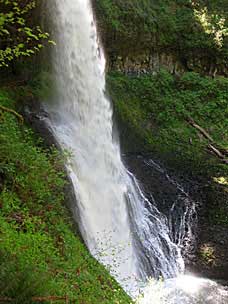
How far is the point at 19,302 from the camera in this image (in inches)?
131

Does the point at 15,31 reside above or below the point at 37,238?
above

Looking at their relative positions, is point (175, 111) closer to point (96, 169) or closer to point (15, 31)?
point (96, 169)

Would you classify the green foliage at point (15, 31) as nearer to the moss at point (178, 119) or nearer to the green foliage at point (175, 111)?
the moss at point (178, 119)

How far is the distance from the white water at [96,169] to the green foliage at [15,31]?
134 centimetres

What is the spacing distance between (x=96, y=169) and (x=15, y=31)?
352 centimetres

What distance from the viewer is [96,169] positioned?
29.5 ft

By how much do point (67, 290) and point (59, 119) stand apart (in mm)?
5584

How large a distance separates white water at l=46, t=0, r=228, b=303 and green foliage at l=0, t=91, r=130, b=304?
1.05 metres

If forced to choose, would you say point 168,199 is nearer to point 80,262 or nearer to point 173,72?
point 80,262

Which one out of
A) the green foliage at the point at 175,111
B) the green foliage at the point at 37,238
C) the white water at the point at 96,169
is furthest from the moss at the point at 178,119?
the green foliage at the point at 37,238

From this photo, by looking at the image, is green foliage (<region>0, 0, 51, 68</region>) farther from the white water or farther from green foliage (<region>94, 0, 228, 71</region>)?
green foliage (<region>94, 0, 228, 71</region>)

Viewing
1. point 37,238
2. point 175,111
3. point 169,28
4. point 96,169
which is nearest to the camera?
point 37,238

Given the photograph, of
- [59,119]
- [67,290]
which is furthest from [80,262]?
[59,119]

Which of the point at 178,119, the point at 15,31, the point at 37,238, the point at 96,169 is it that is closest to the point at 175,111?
the point at 178,119
